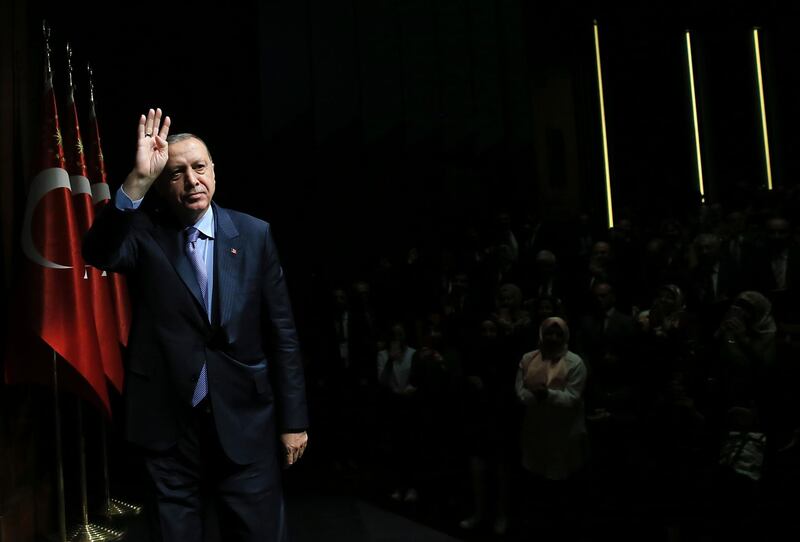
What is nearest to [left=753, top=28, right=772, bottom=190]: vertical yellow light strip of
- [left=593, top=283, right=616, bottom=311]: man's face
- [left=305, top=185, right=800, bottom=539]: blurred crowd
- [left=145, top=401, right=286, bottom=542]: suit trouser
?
[left=305, top=185, right=800, bottom=539]: blurred crowd

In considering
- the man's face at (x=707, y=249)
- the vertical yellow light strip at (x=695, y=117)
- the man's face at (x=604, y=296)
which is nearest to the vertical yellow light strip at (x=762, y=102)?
the vertical yellow light strip at (x=695, y=117)

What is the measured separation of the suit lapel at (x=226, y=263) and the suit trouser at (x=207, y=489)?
271mm

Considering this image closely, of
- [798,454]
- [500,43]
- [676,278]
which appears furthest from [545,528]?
[500,43]

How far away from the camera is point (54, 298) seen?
4812mm

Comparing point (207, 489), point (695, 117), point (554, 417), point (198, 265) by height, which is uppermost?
point (695, 117)

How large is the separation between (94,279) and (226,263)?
3095mm

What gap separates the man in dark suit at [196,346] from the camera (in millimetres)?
2355

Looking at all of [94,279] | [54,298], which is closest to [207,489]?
[54,298]

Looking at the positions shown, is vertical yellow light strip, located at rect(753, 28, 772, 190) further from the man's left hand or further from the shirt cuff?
the shirt cuff

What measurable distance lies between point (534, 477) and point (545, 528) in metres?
0.28

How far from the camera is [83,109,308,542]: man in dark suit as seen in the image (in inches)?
92.7

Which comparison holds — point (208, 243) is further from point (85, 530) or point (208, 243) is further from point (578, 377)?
point (85, 530)

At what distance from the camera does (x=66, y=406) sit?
6168 millimetres

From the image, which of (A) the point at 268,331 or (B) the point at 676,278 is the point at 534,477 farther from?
(A) the point at 268,331
